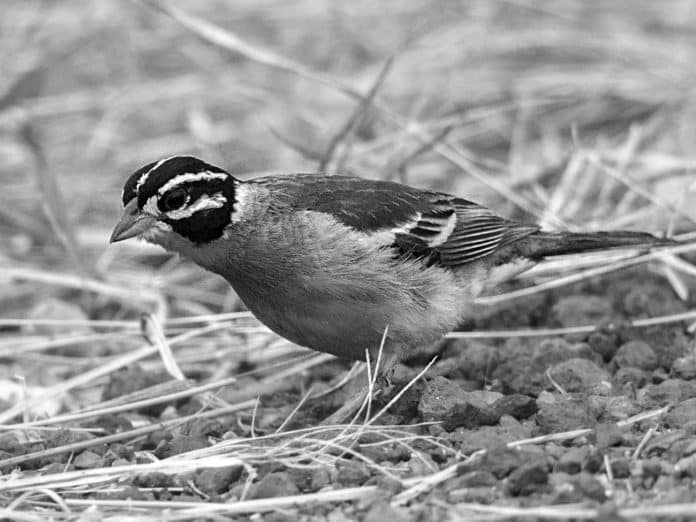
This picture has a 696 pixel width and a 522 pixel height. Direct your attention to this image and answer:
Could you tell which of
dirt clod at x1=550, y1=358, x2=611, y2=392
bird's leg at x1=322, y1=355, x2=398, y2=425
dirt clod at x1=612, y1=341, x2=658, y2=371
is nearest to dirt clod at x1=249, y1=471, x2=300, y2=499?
bird's leg at x1=322, y1=355, x2=398, y2=425

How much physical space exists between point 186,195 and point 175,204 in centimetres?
6

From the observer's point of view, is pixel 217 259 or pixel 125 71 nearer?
pixel 217 259

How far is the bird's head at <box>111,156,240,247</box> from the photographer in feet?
17.0

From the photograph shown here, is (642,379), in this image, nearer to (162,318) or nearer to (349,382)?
(349,382)

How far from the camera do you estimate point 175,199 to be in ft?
17.1

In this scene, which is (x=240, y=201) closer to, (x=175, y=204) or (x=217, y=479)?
(x=175, y=204)

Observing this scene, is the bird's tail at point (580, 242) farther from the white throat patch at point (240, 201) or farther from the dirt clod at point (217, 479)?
the dirt clod at point (217, 479)

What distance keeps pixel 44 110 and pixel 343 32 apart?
9.86 feet

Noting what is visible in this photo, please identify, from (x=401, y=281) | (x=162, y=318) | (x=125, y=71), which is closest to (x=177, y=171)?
(x=401, y=281)

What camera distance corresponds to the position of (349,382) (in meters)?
5.89

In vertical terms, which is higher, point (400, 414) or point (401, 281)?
point (401, 281)

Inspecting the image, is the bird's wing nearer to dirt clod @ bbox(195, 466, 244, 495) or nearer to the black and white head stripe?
the black and white head stripe

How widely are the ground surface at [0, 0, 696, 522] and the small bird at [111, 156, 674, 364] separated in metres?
0.37

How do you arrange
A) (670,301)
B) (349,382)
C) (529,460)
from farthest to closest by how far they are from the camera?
(670,301)
(349,382)
(529,460)
